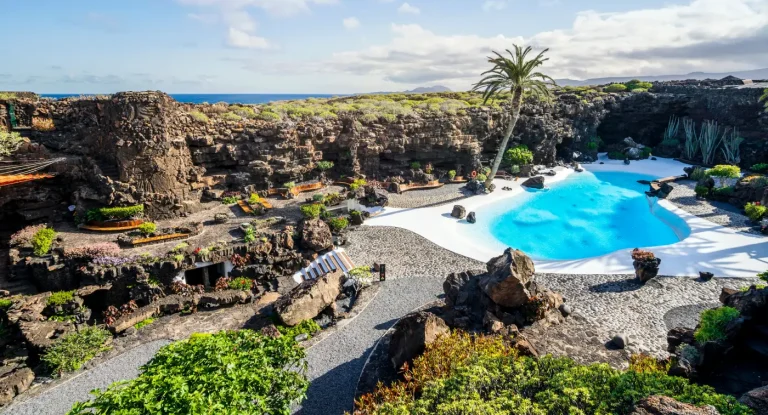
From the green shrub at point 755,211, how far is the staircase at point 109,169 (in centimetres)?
4146

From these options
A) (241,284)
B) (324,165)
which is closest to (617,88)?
(324,165)

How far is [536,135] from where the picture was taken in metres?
43.2

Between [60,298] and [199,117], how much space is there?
15.8 meters

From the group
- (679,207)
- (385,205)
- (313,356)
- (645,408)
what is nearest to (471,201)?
(385,205)

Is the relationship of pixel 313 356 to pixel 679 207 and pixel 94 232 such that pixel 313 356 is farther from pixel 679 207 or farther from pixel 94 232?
pixel 679 207

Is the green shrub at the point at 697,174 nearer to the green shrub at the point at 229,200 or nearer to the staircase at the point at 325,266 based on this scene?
the staircase at the point at 325,266

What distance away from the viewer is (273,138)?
105 ft

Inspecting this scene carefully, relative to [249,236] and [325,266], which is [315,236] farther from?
[249,236]

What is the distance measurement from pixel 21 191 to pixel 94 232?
18.8ft

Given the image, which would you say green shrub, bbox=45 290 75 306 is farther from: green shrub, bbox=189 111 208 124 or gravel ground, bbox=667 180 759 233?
gravel ground, bbox=667 180 759 233

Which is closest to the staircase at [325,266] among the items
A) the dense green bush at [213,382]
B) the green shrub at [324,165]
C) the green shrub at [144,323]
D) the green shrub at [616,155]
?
the green shrub at [144,323]

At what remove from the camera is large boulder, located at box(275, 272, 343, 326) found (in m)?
16.2

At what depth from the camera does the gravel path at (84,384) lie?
12.7 metres

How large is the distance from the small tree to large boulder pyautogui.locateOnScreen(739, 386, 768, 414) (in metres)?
34.2
